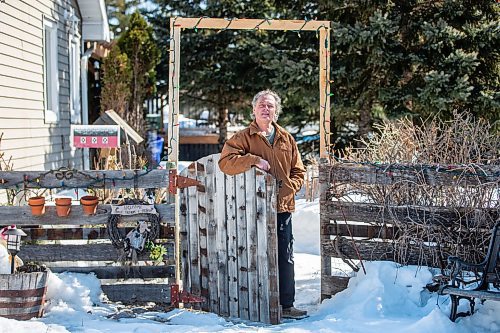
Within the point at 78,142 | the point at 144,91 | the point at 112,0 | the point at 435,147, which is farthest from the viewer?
the point at 112,0

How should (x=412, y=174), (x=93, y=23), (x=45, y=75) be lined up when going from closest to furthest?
(x=412, y=174), (x=45, y=75), (x=93, y=23)

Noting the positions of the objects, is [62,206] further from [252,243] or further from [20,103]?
[20,103]

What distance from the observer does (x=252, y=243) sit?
5.29 metres

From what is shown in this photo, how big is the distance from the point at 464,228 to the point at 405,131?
231cm

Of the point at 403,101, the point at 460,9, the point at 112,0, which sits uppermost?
the point at 112,0

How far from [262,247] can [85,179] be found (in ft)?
5.59

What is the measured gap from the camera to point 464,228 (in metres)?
5.11

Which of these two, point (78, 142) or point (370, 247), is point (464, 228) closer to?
point (370, 247)

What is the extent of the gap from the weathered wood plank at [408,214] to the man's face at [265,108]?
1.00m

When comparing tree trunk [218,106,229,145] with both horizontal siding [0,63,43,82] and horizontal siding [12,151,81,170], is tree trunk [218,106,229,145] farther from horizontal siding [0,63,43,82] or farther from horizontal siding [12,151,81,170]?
horizontal siding [0,63,43,82]

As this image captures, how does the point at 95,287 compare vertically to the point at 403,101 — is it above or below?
below

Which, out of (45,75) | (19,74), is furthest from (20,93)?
(45,75)

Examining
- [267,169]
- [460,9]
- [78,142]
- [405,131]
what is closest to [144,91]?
[78,142]

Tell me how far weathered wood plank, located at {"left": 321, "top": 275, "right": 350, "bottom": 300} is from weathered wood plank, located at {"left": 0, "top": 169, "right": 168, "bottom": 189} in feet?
5.55
